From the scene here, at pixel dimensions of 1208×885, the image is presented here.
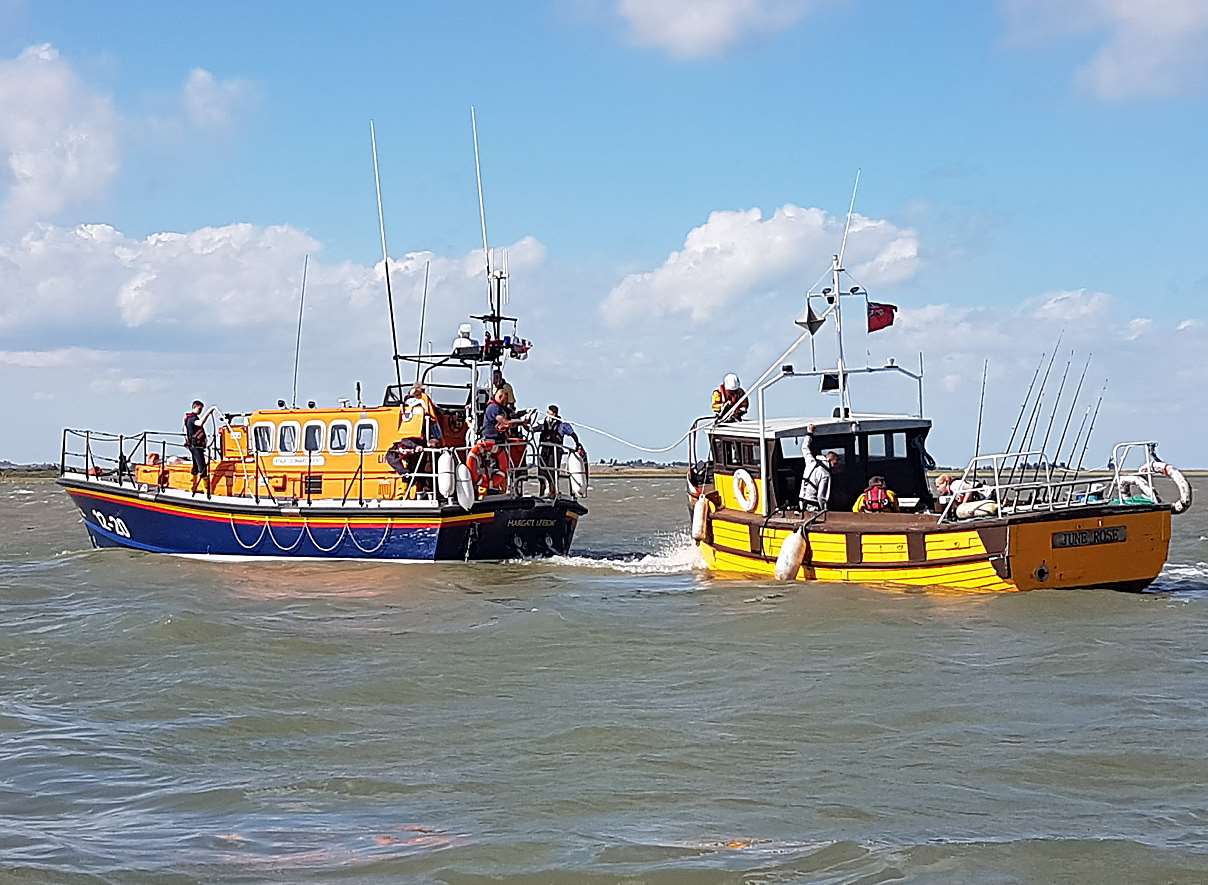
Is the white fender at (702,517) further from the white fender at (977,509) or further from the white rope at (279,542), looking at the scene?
the white rope at (279,542)

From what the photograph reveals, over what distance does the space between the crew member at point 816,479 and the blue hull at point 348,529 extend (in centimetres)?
434

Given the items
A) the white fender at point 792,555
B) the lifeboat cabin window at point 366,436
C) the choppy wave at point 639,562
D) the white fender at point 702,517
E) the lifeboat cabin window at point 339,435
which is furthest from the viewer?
the lifeboat cabin window at point 339,435

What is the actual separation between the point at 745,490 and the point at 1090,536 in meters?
4.60

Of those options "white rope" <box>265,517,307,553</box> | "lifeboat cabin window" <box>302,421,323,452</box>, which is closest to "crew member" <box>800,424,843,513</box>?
"white rope" <box>265,517,307,553</box>

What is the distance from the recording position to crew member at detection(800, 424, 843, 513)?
16672mm

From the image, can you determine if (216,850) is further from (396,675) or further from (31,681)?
(31,681)

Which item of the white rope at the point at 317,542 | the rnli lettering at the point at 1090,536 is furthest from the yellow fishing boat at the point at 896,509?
the white rope at the point at 317,542

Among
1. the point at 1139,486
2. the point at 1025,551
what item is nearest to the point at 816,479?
the point at 1025,551

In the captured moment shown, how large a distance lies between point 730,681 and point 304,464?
37.4 ft

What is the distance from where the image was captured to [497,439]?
65.4 feet

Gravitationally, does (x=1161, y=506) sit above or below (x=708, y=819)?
above

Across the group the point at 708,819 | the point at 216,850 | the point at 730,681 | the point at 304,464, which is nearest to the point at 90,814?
the point at 216,850

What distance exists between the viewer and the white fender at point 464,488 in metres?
18.5

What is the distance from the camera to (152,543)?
21.1m
